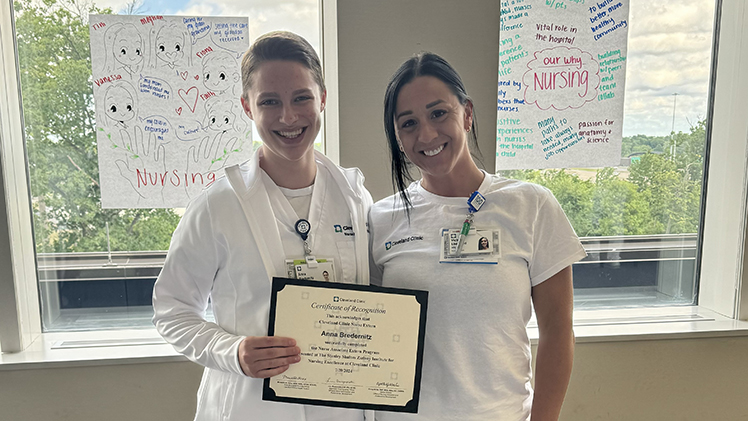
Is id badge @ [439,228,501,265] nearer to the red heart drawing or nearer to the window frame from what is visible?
the window frame

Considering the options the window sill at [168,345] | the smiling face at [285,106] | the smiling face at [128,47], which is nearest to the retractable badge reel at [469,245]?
the smiling face at [285,106]

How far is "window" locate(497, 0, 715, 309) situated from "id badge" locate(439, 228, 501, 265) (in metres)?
1.10

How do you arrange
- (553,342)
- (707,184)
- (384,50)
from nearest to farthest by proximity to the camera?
(553,342)
(384,50)
(707,184)

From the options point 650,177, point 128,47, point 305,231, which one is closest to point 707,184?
point 650,177

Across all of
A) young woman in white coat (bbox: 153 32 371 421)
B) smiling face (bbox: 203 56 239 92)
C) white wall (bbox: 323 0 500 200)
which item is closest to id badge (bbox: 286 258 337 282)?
young woman in white coat (bbox: 153 32 371 421)

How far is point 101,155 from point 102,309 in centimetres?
72

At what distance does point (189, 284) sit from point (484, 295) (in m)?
0.79

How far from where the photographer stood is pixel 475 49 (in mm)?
Result: 2031

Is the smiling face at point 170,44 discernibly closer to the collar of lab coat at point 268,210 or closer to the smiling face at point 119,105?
the smiling face at point 119,105

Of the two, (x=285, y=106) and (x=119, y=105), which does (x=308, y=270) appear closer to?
Result: (x=285, y=106)

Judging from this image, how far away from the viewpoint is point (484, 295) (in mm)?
1250

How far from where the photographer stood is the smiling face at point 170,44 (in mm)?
2041

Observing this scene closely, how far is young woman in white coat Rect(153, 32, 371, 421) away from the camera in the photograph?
1.26 m

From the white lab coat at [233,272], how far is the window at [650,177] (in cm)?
126
